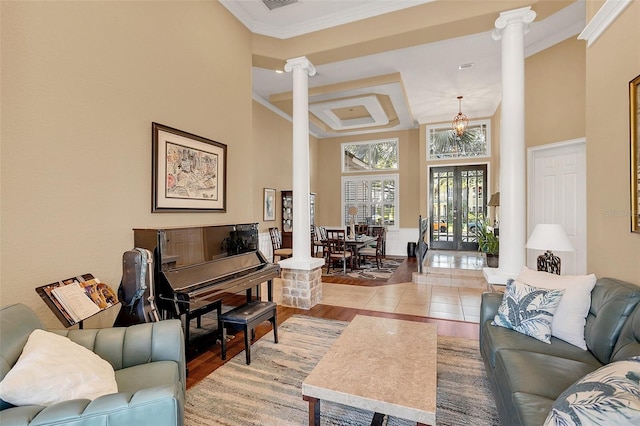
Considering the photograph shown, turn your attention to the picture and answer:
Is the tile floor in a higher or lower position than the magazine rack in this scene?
lower

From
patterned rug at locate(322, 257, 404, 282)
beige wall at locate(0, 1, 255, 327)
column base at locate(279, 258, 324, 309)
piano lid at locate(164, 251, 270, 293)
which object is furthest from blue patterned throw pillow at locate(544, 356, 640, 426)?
patterned rug at locate(322, 257, 404, 282)

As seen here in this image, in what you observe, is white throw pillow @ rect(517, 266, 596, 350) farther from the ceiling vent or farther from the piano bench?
the ceiling vent

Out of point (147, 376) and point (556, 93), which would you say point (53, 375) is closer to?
→ point (147, 376)

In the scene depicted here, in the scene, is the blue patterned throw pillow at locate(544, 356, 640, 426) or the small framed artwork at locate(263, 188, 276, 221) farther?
the small framed artwork at locate(263, 188, 276, 221)

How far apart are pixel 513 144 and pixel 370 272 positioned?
4018 mm

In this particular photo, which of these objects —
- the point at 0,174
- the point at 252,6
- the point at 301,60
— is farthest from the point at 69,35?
the point at 301,60

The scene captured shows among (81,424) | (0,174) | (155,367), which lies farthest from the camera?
(0,174)

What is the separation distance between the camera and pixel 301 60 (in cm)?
429

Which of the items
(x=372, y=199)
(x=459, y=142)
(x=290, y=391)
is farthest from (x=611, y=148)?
(x=372, y=199)

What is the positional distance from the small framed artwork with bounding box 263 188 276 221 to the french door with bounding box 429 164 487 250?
Result: 4500 mm

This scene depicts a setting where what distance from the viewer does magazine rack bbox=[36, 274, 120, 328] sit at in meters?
1.86

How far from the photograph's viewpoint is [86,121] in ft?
7.60

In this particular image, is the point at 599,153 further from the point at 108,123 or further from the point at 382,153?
the point at 382,153

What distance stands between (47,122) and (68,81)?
0.36m
